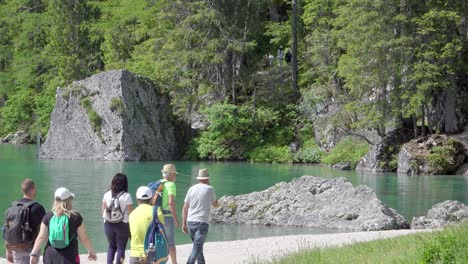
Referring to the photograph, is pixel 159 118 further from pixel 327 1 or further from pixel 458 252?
pixel 458 252

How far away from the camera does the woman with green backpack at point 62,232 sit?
8.32 m

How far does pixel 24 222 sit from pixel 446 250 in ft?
16.0

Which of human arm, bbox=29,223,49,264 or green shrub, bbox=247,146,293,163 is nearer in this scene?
human arm, bbox=29,223,49,264

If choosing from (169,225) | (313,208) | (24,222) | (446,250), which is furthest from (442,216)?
(24,222)

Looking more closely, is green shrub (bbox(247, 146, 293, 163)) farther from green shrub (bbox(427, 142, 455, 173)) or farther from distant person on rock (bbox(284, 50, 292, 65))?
green shrub (bbox(427, 142, 455, 173))

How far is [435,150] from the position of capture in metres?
36.2

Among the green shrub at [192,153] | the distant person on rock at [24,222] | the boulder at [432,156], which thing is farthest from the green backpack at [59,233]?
the green shrub at [192,153]

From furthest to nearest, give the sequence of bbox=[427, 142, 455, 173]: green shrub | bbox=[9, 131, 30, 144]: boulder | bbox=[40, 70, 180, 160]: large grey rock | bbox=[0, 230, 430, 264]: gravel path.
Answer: bbox=[9, 131, 30, 144]: boulder < bbox=[40, 70, 180, 160]: large grey rock < bbox=[427, 142, 455, 173]: green shrub < bbox=[0, 230, 430, 264]: gravel path

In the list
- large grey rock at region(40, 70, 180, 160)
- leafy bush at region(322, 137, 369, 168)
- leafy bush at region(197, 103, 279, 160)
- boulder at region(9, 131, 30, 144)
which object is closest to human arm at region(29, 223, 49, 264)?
leafy bush at region(322, 137, 369, 168)

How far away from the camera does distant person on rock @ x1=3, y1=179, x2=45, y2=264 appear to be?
905 centimetres

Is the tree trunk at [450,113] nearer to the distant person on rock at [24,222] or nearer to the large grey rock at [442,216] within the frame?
the large grey rock at [442,216]

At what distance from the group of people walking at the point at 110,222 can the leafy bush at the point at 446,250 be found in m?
3.15

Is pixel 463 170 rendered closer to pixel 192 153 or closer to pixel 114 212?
pixel 192 153

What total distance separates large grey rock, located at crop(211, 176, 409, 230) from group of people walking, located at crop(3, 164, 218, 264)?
28.6ft
